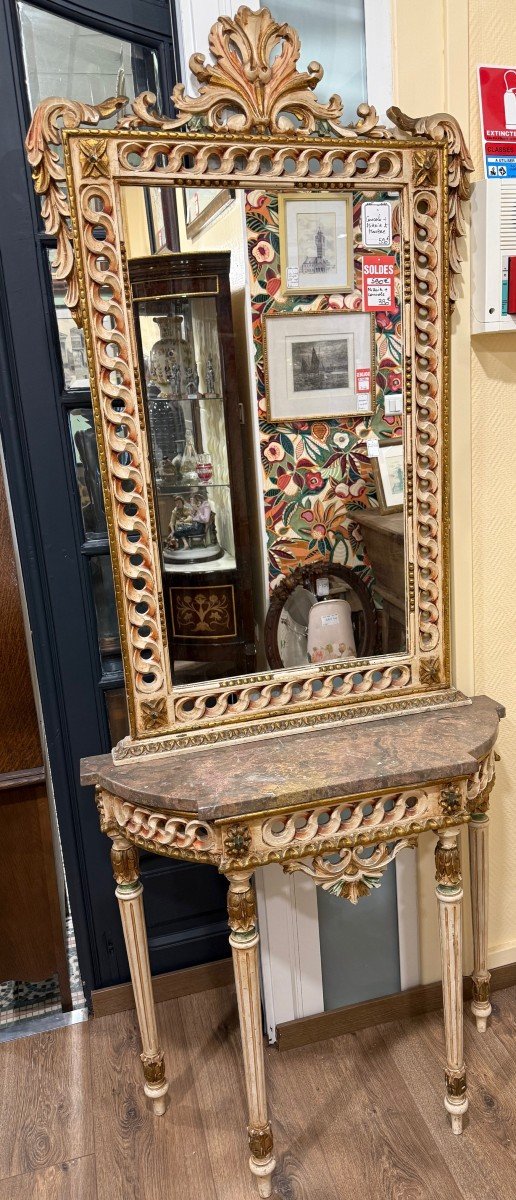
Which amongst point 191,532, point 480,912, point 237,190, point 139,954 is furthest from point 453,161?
point 139,954

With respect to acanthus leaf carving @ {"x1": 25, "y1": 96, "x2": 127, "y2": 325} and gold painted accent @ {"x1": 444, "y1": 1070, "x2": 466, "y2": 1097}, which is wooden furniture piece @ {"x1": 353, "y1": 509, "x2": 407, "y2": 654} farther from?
gold painted accent @ {"x1": 444, "y1": 1070, "x2": 466, "y2": 1097}

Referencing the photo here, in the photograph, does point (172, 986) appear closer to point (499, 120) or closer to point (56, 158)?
point (56, 158)

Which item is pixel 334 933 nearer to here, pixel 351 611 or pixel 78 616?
pixel 351 611

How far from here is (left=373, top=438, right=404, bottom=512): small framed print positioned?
5.60ft

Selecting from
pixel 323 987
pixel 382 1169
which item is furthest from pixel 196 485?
pixel 382 1169

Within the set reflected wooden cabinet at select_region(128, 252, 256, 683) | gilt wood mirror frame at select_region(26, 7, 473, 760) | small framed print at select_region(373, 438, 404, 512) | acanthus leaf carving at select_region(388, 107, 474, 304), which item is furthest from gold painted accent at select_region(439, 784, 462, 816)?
acanthus leaf carving at select_region(388, 107, 474, 304)

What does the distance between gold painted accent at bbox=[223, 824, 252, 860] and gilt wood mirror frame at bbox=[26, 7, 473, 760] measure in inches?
8.7

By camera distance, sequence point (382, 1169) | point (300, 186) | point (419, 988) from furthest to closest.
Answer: point (419, 988) < point (382, 1169) < point (300, 186)

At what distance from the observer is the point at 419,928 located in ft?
6.69

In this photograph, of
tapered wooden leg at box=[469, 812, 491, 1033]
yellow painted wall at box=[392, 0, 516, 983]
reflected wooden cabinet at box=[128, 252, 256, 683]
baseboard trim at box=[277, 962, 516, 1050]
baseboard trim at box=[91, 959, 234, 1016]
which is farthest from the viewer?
baseboard trim at box=[91, 959, 234, 1016]

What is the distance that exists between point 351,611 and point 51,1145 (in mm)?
1285

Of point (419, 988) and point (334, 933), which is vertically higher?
point (334, 933)

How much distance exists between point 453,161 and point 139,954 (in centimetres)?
168

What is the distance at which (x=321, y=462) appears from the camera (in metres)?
1.68
